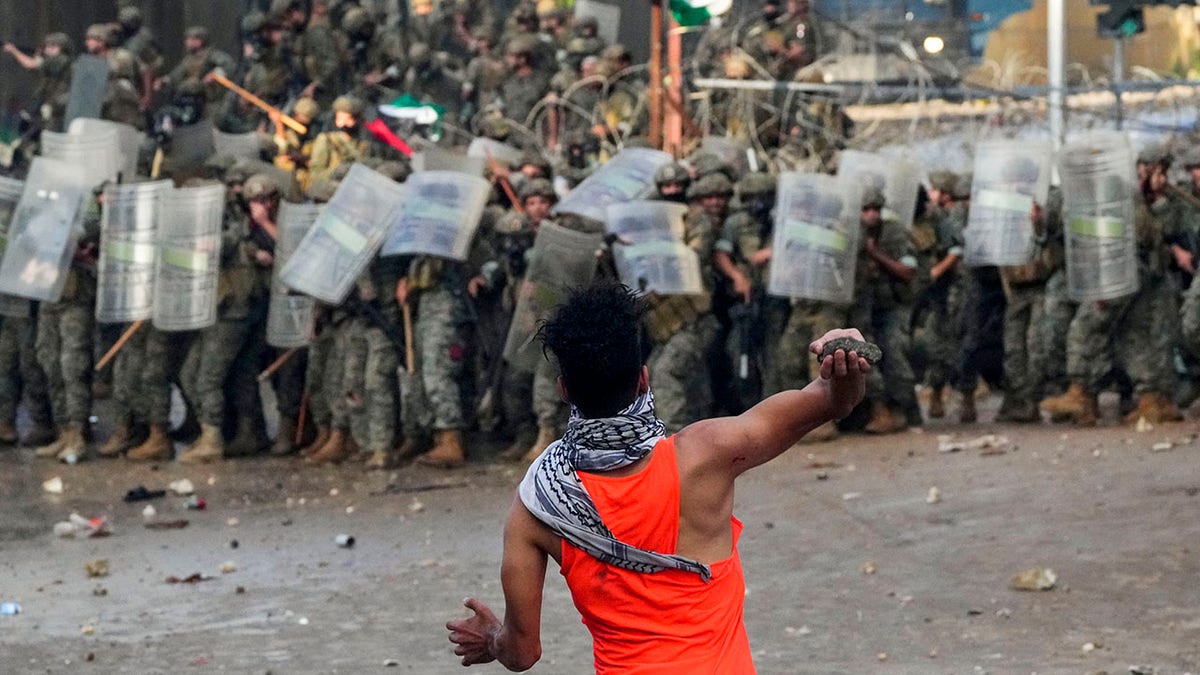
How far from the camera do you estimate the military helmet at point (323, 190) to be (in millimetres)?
10469

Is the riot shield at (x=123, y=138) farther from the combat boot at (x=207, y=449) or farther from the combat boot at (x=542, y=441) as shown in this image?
the combat boot at (x=542, y=441)

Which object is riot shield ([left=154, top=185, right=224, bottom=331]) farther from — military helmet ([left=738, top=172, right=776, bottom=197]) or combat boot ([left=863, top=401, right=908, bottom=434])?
combat boot ([left=863, top=401, right=908, bottom=434])

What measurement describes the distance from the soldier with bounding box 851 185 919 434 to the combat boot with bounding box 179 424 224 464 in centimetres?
358

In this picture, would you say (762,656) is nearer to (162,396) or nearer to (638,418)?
(638,418)

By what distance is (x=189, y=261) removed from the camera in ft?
34.6

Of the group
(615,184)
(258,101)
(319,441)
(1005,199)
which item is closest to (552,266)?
(615,184)

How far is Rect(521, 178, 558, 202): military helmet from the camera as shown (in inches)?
403

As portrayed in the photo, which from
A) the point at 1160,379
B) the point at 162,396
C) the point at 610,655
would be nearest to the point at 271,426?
the point at 162,396

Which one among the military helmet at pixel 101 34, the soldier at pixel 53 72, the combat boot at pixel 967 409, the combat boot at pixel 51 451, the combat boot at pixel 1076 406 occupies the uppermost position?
the military helmet at pixel 101 34

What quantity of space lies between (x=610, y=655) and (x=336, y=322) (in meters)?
7.70

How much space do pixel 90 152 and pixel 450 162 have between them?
2.10 metres

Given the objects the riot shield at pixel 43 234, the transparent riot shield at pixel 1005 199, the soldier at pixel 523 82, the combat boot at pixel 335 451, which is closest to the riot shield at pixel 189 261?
the riot shield at pixel 43 234

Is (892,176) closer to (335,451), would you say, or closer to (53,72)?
(335,451)

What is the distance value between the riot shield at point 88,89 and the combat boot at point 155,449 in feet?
11.6
